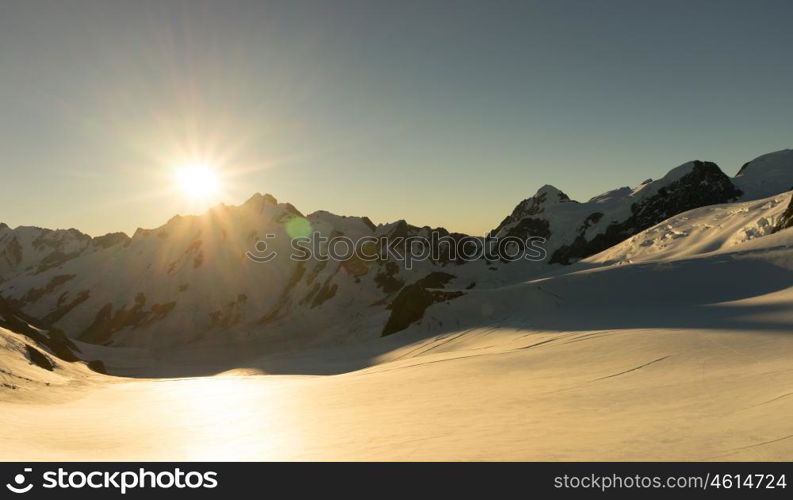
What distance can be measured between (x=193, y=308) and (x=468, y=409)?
513 feet

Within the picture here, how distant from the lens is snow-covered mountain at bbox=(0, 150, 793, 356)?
57.6 m

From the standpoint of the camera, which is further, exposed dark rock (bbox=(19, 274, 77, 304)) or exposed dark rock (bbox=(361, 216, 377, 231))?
exposed dark rock (bbox=(19, 274, 77, 304))

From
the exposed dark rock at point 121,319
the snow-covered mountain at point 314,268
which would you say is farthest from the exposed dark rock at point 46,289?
the exposed dark rock at point 121,319

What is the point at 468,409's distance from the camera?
930 cm

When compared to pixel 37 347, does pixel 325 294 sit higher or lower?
higher

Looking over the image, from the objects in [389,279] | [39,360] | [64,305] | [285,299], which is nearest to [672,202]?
[389,279]

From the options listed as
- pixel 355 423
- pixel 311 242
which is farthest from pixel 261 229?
pixel 355 423

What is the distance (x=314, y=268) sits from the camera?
477ft

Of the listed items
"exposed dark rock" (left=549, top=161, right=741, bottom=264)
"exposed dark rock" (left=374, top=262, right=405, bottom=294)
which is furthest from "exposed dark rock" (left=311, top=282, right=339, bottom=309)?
"exposed dark rock" (left=549, top=161, right=741, bottom=264)

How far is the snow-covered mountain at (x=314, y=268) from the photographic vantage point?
57.6 metres

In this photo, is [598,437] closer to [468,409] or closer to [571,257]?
[468,409]

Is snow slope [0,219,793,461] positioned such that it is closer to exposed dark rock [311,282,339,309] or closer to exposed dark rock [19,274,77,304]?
exposed dark rock [311,282,339,309]

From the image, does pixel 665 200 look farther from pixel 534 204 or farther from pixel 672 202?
pixel 534 204
